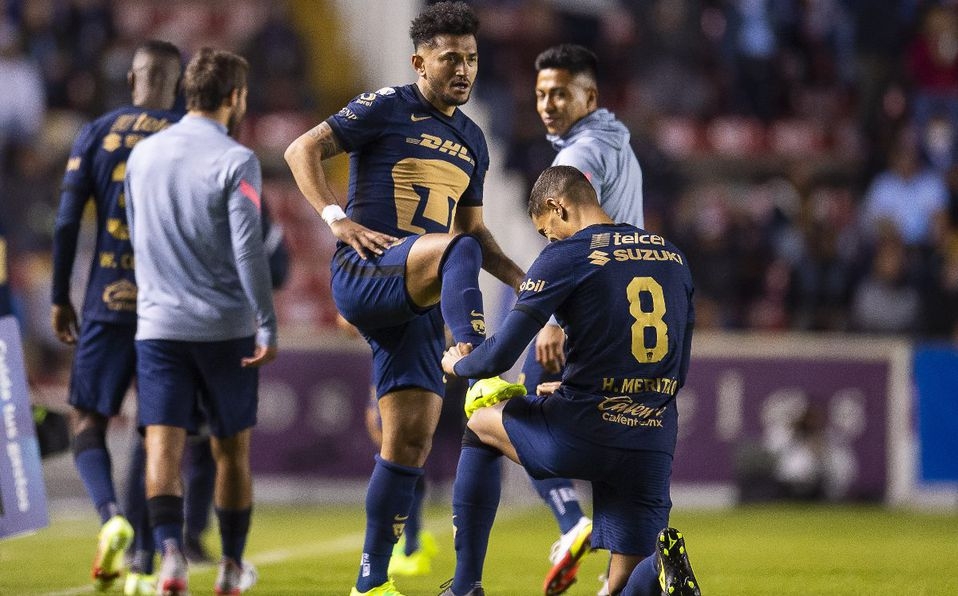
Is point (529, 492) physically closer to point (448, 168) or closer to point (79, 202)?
point (79, 202)

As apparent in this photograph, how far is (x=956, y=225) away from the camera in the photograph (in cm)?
1634

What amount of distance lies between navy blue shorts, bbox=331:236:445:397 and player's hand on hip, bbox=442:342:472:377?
1.12 feet

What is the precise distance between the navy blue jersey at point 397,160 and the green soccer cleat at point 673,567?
165 centimetres

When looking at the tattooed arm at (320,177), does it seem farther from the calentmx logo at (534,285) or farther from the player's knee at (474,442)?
the player's knee at (474,442)

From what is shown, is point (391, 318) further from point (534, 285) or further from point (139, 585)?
point (139, 585)

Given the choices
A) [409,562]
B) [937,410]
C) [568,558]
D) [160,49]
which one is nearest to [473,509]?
[568,558]

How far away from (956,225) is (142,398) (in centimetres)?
1166

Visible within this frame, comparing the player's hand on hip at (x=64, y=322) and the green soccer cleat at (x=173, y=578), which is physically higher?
the player's hand on hip at (x=64, y=322)

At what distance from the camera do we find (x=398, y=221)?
6.24 m

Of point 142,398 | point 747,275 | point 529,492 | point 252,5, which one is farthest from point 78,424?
point 252,5

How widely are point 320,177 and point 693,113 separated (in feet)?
41.2

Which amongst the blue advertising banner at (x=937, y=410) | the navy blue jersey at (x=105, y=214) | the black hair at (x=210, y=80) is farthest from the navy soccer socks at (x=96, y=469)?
the blue advertising banner at (x=937, y=410)

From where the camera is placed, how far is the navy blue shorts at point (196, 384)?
22.0 feet

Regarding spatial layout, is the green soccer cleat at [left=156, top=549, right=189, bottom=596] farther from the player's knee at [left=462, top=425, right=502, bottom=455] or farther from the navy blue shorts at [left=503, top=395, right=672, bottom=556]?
the navy blue shorts at [left=503, top=395, right=672, bottom=556]
